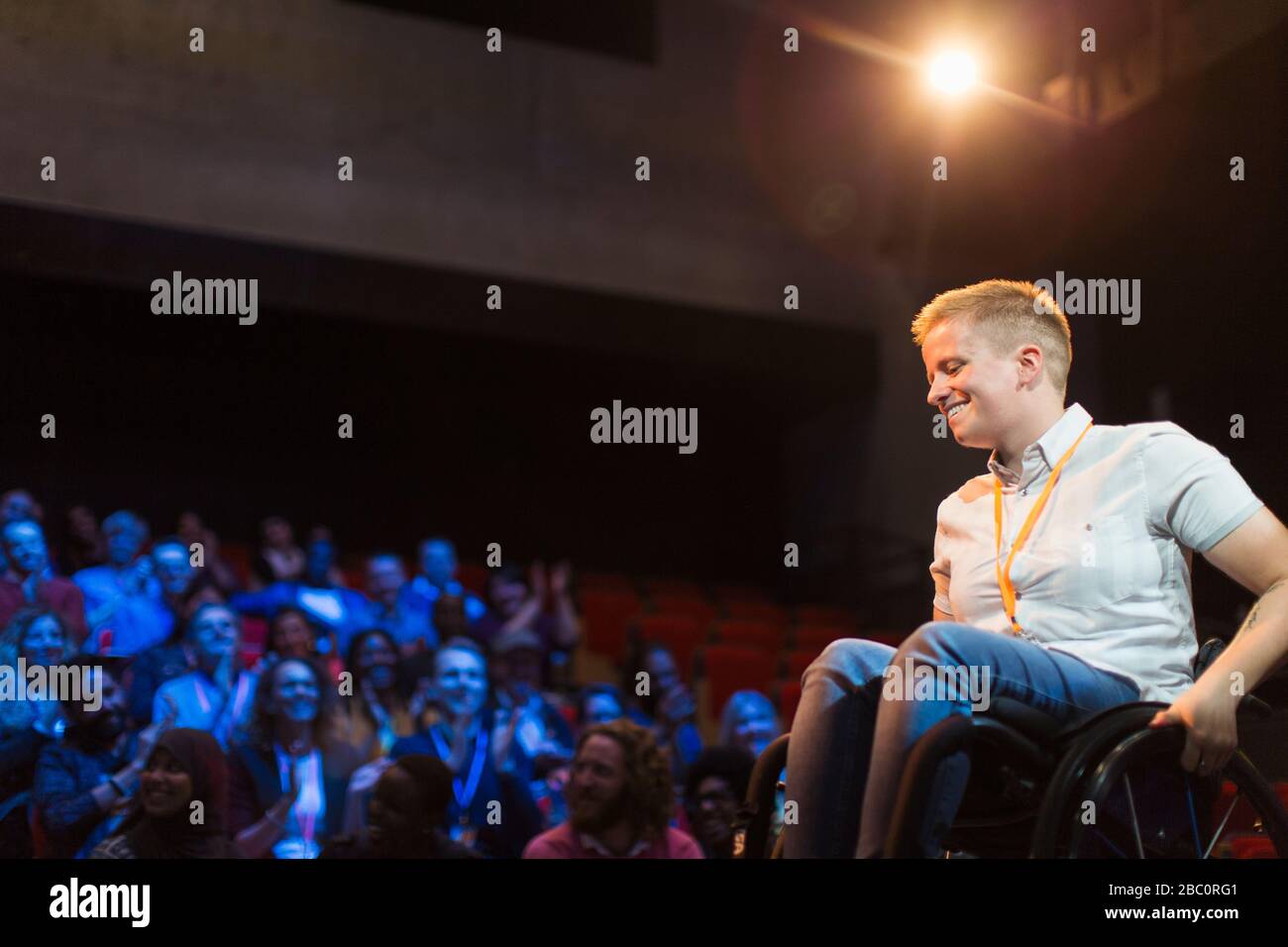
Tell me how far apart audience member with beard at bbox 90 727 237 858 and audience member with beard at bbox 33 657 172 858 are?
8.4 inches

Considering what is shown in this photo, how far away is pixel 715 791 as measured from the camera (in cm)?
238

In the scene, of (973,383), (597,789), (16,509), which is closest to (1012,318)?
(973,383)

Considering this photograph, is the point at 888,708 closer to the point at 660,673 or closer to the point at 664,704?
the point at 664,704

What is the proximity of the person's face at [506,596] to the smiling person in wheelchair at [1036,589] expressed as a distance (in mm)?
2583

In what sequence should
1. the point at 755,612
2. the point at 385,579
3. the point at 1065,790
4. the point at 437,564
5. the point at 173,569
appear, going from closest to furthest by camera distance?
the point at 1065,790 < the point at 173,569 < the point at 385,579 < the point at 437,564 < the point at 755,612

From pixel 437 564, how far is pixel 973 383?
292cm

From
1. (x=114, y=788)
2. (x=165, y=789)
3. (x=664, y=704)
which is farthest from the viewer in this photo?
(x=664, y=704)

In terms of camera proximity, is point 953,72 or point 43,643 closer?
point 43,643

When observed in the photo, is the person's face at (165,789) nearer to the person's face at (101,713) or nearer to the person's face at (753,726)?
the person's face at (101,713)

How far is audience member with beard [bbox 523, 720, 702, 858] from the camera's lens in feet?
Result: 6.60

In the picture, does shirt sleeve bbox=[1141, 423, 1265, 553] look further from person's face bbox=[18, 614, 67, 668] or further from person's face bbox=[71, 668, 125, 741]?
person's face bbox=[18, 614, 67, 668]

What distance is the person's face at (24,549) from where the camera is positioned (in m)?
3.07

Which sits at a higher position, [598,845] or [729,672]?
[729,672]

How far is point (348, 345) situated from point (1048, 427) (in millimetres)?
4254
